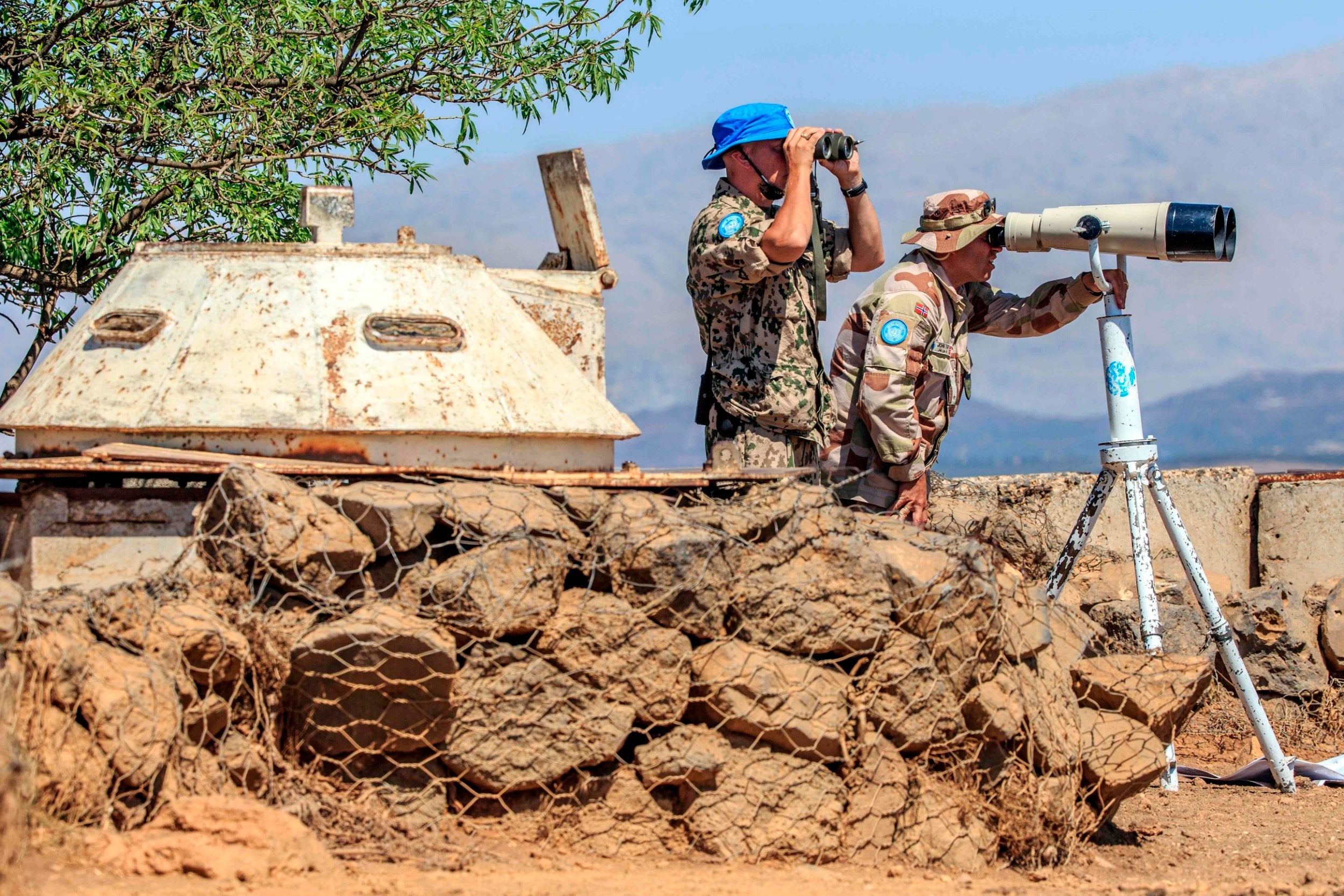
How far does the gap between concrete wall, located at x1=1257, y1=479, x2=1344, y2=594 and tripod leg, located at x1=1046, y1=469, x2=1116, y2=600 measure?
377 centimetres

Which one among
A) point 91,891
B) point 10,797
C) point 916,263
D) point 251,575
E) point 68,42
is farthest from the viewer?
point 68,42

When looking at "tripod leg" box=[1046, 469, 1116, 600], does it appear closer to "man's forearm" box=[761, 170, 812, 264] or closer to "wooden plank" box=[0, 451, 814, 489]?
"wooden plank" box=[0, 451, 814, 489]

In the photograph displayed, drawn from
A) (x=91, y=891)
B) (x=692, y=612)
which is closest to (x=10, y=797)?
(x=91, y=891)

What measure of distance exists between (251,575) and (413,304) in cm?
117

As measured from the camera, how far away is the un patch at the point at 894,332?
19.2 ft

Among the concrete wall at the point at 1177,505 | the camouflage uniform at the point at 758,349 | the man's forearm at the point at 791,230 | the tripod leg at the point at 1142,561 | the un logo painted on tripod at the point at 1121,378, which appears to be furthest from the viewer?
the concrete wall at the point at 1177,505

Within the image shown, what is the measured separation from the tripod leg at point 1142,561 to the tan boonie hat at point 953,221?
1115 mm

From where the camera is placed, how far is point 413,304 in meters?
5.11

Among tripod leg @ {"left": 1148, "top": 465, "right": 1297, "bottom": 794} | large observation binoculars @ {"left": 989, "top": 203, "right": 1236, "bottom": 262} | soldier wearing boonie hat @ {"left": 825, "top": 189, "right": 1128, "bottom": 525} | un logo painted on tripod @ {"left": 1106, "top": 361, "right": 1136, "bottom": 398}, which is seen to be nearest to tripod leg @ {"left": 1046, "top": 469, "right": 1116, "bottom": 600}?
tripod leg @ {"left": 1148, "top": 465, "right": 1297, "bottom": 794}

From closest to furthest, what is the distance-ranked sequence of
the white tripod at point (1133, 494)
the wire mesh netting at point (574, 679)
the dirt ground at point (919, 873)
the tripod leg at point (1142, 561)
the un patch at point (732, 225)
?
the dirt ground at point (919, 873), the wire mesh netting at point (574, 679), the un patch at point (732, 225), the tripod leg at point (1142, 561), the white tripod at point (1133, 494)

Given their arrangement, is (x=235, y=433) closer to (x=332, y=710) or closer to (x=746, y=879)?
(x=332, y=710)

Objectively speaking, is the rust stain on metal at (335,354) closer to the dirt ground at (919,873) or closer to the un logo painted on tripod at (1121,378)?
the dirt ground at (919,873)

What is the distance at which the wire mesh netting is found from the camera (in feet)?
13.8

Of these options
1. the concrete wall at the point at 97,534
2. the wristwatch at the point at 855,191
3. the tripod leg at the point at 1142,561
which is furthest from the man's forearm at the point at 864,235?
the concrete wall at the point at 97,534
